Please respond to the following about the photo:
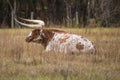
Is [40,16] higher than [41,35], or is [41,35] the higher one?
[41,35]

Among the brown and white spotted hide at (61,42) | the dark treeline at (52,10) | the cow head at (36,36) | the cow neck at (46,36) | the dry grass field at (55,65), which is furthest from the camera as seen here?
the dark treeline at (52,10)

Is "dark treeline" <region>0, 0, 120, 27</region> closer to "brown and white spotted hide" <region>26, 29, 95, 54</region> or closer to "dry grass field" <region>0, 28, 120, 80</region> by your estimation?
"brown and white spotted hide" <region>26, 29, 95, 54</region>

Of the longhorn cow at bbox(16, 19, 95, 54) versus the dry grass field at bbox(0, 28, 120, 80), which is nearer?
the dry grass field at bbox(0, 28, 120, 80)

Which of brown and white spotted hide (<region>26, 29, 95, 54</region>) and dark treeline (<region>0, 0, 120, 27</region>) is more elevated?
brown and white spotted hide (<region>26, 29, 95, 54</region>)

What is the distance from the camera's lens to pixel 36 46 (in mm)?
12828

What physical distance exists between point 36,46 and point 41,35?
0.76 meters

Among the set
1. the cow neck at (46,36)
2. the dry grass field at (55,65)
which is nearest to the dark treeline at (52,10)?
the cow neck at (46,36)

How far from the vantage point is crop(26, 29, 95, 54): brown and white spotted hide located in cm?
1138

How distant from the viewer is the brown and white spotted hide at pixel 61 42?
37.3 feet

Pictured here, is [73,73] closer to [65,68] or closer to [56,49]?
[65,68]

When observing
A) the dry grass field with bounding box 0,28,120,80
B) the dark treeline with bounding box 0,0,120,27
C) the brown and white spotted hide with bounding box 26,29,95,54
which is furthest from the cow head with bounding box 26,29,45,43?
the dark treeline with bounding box 0,0,120,27

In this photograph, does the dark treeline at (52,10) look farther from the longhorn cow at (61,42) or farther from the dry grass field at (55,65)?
the dry grass field at (55,65)

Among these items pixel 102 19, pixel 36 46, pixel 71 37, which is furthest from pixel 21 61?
pixel 102 19

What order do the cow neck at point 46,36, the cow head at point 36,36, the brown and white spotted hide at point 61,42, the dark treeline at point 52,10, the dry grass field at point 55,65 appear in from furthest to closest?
the dark treeline at point 52,10 < the cow head at point 36,36 < the cow neck at point 46,36 < the brown and white spotted hide at point 61,42 < the dry grass field at point 55,65
